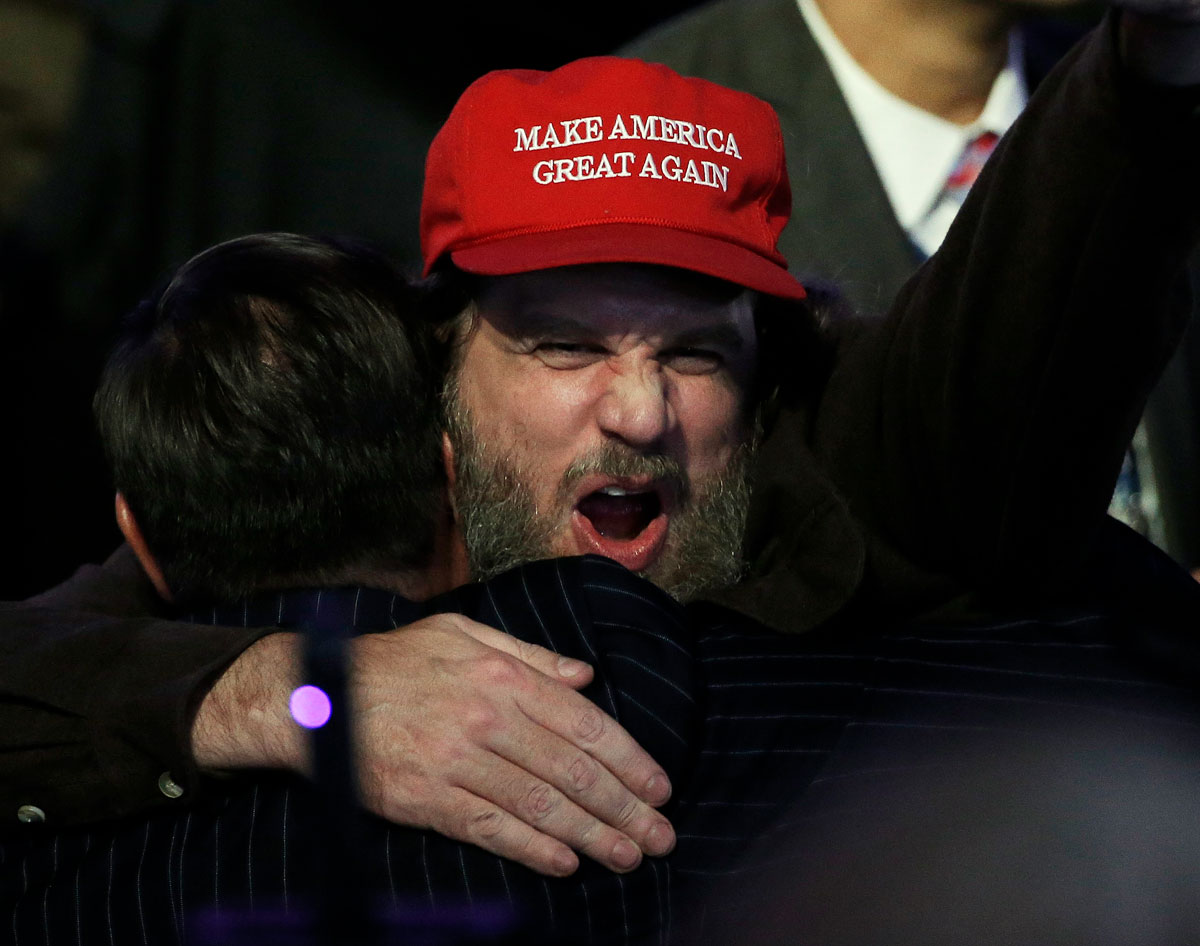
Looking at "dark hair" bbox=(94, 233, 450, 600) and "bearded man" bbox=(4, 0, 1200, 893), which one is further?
"dark hair" bbox=(94, 233, 450, 600)

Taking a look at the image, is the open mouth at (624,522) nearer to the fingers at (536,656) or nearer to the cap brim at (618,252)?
the cap brim at (618,252)

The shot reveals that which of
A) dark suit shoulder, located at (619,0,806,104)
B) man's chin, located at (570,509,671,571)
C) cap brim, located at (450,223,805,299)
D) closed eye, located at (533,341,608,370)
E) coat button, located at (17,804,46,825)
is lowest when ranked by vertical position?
coat button, located at (17,804,46,825)

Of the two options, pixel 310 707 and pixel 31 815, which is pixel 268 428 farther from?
pixel 31 815

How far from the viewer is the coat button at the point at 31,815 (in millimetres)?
1958

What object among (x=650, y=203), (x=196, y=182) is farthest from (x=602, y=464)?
(x=196, y=182)

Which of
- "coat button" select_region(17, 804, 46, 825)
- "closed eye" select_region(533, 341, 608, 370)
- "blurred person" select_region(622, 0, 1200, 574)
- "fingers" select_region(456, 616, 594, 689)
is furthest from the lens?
"blurred person" select_region(622, 0, 1200, 574)

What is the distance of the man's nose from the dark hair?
27cm

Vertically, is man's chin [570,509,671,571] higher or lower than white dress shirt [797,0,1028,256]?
lower

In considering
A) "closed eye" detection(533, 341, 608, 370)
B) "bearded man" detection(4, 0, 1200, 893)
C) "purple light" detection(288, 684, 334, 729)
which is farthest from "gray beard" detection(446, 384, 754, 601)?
"purple light" detection(288, 684, 334, 729)

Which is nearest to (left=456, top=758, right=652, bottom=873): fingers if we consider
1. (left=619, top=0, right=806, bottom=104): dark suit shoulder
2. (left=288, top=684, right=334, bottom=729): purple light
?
(left=288, top=684, right=334, bottom=729): purple light

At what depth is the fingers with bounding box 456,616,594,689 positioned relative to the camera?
5.93 ft

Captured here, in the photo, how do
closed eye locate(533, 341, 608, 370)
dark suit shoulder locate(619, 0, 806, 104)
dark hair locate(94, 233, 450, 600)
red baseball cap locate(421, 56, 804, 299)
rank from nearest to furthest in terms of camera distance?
dark hair locate(94, 233, 450, 600) → red baseball cap locate(421, 56, 804, 299) → closed eye locate(533, 341, 608, 370) → dark suit shoulder locate(619, 0, 806, 104)

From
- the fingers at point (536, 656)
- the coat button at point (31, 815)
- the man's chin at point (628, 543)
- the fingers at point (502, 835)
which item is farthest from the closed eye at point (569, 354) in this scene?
the coat button at point (31, 815)

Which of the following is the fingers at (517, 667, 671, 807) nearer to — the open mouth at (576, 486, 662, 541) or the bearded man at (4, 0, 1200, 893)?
the bearded man at (4, 0, 1200, 893)
